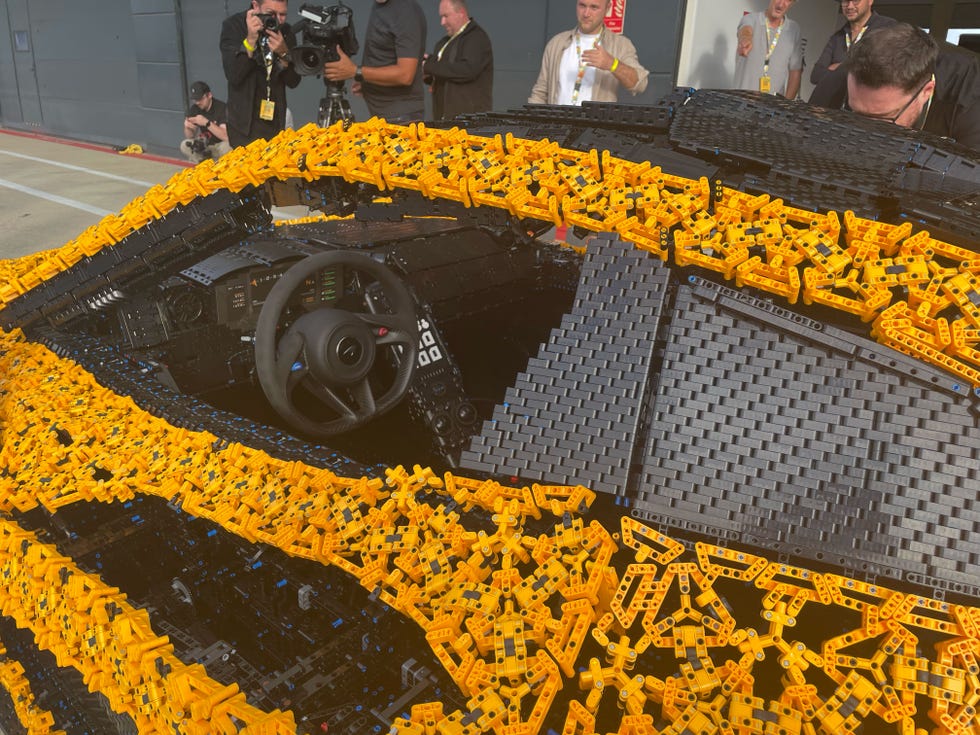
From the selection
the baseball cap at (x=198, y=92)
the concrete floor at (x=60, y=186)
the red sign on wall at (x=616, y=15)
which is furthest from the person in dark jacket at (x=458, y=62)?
the concrete floor at (x=60, y=186)

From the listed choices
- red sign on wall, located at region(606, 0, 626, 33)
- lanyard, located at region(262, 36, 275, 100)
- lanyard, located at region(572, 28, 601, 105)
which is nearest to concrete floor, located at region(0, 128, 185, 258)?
lanyard, located at region(262, 36, 275, 100)

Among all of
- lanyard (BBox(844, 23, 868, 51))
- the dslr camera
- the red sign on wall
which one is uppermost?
the red sign on wall

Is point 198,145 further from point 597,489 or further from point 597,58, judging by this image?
point 597,489

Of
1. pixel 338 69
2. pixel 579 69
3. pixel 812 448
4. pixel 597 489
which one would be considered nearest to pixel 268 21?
pixel 338 69

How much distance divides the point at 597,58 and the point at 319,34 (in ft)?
5.44

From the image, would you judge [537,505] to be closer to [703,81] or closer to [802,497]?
[802,497]

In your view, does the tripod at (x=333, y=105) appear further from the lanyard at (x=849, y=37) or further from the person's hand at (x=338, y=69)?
the lanyard at (x=849, y=37)

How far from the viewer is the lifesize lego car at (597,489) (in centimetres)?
123

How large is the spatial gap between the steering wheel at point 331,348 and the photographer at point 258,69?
260 cm

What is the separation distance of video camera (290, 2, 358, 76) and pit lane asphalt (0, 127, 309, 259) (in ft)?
11.1

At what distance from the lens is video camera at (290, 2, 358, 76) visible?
13.7ft

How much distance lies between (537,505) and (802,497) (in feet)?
1.63

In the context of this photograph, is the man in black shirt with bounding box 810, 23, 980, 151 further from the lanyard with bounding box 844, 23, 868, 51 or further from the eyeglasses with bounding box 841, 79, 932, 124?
the lanyard with bounding box 844, 23, 868, 51

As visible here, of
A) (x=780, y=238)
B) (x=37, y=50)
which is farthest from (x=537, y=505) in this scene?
(x=37, y=50)
